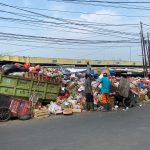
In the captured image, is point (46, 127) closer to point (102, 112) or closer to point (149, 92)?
point (102, 112)

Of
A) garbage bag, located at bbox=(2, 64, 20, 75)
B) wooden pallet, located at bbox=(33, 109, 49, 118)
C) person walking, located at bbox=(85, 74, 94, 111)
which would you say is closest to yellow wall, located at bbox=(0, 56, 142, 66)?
garbage bag, located at bbox=(2, 64, 20, 75)

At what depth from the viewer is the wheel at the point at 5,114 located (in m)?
17.2

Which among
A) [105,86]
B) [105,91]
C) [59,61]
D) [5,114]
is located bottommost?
[5,114]

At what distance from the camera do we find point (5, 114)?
1734 centimetres

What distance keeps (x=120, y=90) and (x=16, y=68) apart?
5.63 metres

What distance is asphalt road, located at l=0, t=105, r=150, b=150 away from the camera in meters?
10.9

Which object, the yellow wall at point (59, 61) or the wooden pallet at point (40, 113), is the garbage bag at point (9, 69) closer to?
the wooden pallet at point (40, 113)

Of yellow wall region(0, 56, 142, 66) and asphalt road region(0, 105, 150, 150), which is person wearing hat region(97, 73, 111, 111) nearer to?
asphalt road region(0, 105, 150, 150)

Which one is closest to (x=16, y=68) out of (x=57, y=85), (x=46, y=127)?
(x=57, y=85)

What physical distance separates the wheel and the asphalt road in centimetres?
42

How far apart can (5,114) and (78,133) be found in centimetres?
520

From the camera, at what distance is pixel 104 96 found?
69.2 feet

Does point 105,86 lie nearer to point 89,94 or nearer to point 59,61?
point 89,94

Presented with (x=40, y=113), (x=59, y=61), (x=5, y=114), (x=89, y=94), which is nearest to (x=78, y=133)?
(x=5, y=114)
